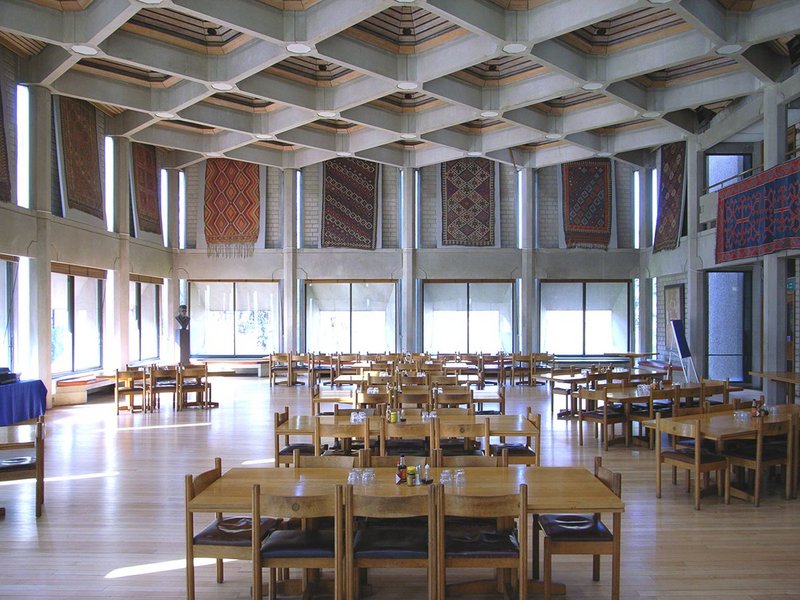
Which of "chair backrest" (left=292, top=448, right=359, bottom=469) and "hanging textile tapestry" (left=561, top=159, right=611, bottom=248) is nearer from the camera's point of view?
"chair backrest" (left=292, top=448, right=359, bottom=469)

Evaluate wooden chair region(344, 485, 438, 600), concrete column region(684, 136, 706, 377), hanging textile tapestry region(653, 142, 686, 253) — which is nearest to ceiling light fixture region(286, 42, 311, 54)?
wooden chair region(344, 485, 438, 600)

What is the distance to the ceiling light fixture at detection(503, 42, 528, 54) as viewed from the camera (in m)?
9.89

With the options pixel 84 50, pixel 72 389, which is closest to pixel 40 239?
pixel 72 389

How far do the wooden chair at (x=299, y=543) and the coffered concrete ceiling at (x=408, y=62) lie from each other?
7256mm

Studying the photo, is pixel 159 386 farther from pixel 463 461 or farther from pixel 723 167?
pixel 723 167

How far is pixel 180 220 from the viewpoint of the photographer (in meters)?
18.9

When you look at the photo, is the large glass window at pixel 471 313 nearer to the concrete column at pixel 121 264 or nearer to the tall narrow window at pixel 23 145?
the concrete column at pixel 121 264

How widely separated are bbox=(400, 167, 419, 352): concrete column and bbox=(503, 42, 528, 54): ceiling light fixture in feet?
27.7

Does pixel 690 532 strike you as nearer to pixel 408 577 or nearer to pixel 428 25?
Answer: pixel 408 577

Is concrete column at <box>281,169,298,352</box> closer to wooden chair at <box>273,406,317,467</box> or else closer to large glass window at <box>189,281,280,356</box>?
large glass window at <box>189,281,280,356</box>

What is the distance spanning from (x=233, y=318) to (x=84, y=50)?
10.2m

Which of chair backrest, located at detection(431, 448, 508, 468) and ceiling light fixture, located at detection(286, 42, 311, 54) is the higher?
ceiling light fixture, located at detection(286, 42, 311, 54)

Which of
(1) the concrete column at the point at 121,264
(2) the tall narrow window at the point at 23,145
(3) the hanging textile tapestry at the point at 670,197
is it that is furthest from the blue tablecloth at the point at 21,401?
(3) the hanging textile tapestry at the point at 670,197

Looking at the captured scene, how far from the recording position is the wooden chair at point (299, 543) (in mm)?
3348
